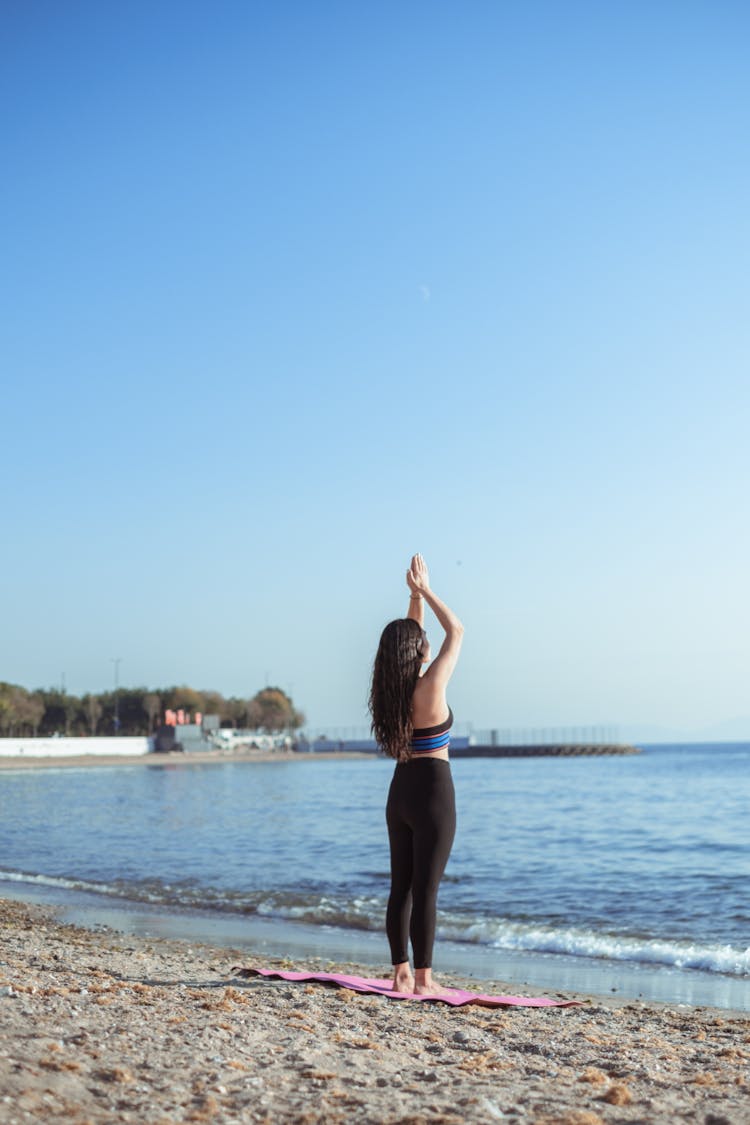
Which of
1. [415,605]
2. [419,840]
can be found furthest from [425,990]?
[415,605]

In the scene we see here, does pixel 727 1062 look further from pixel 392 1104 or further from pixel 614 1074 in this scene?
pixel 392 1104

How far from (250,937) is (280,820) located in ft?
64.0

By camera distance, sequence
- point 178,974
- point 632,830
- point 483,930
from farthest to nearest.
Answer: point 632,830, point 483,930, point 178,974

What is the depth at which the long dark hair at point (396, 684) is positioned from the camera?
585 cm

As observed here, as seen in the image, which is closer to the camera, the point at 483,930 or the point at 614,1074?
the point at 614,1074

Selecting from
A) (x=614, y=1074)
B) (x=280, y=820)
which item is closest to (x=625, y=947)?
(x=614, y=1074)

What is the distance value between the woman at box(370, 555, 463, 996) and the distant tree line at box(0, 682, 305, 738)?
378 feet

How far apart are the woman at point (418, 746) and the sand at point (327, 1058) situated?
28.3 inches

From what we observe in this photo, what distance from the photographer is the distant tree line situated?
4759 inches

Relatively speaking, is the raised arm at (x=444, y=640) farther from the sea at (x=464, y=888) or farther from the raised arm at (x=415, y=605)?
the sea at (x=464, y=888)

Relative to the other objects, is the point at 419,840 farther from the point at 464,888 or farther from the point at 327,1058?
the point at 464,888

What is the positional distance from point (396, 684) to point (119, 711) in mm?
142947

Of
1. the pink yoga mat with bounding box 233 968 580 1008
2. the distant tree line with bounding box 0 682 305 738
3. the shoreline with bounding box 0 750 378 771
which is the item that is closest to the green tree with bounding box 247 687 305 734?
the distant tree line with bounding box 0 682 305 738

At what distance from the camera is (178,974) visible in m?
7.24
